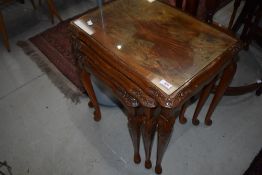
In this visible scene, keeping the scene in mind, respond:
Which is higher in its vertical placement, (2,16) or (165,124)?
(165,124)

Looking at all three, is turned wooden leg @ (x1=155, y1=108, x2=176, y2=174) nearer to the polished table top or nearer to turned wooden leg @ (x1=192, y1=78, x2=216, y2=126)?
the polished table top

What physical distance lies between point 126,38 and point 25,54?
4.22 feet

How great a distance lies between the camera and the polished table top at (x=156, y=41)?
0.98m

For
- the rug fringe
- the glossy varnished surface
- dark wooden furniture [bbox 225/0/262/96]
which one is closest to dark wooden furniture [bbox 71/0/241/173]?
the glossy varnished surface

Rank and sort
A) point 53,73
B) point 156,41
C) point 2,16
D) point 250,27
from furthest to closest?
point 2,16 → point 53,73 → point 250,27 → point 156,41

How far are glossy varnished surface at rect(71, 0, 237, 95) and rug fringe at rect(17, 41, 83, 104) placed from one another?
0.72 m

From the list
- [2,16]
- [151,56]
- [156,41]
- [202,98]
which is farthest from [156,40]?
[2,16]

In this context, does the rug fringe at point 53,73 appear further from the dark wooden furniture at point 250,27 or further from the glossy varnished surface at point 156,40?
the dark wooden furniture at point 250,27

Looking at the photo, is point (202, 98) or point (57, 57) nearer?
point (202, 98)

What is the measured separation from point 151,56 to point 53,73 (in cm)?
113

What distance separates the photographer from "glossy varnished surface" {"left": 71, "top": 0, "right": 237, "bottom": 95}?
3.25 feet

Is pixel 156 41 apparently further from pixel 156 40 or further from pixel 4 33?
pixel 4 33

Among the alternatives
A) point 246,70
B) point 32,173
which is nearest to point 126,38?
point 32,173

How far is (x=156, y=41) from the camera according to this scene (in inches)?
43.4
